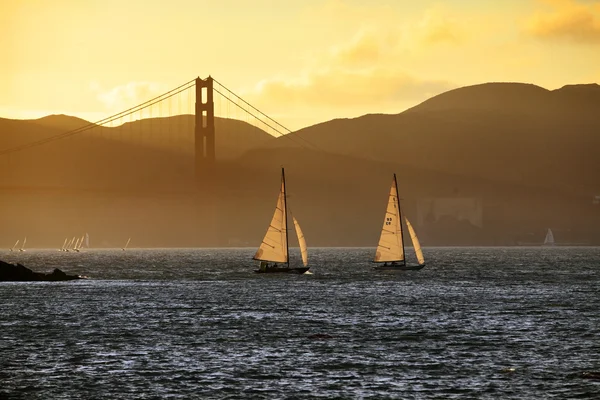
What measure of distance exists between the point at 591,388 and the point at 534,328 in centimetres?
2061

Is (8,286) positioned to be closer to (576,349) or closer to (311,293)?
(311,293)

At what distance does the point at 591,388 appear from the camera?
37.2 metres

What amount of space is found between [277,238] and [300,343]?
58361mm

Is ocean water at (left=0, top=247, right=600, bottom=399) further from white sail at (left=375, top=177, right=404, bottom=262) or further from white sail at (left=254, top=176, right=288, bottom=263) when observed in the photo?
white sail at (left=375, top=177, right=404, bottom=262)

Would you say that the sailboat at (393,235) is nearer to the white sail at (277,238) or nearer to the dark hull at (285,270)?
the dark hull at (285,270)

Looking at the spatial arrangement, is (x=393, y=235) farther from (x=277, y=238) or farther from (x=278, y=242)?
(x=277, y=238)

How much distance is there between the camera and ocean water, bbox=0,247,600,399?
38.1 m

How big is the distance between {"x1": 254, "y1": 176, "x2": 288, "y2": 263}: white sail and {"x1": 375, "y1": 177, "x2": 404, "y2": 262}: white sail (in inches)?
395

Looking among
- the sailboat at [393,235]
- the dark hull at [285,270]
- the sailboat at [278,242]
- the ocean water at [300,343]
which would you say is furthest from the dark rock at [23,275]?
the sailboat at [393,235]

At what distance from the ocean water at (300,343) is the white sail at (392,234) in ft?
60.8

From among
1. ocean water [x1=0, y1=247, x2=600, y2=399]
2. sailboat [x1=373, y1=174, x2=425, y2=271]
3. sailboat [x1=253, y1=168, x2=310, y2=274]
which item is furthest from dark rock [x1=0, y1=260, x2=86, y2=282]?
sailboat [x1=373, y1=174, x2=425, y2=271]

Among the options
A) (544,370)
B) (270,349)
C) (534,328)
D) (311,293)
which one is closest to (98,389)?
(270,349)

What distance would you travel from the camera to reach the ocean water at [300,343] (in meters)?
38.1

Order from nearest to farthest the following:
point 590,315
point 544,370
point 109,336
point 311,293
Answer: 1. point 544,370
2. point 109,336
3. point 590,315
4. point 311,293
